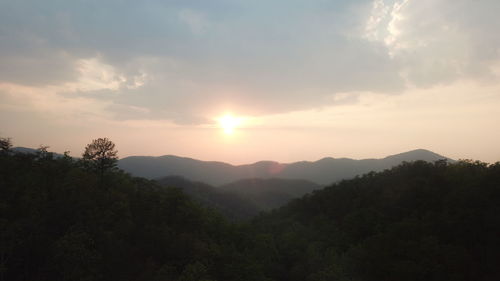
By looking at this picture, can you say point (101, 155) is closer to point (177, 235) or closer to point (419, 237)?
point (177, 235)

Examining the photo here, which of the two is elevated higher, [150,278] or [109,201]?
[109,201]

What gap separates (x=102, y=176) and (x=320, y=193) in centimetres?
5957

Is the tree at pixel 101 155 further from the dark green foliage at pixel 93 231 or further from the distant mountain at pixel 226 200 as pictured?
the distant mountain at pixel 226 200

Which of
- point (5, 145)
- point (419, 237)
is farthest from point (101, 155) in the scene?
point (419, 237)

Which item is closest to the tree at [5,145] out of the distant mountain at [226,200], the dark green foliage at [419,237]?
the dark green foliage at [419,237]

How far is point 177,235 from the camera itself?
35531mm

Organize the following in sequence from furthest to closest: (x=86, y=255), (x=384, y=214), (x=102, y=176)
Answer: (x=384, y=214)
(x=102, y=176)
(x=86, y=255)

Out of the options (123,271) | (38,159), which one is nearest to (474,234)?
(123,271)

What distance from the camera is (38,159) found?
3991cm

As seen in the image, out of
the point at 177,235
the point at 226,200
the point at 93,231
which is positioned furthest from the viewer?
the point at 226,200

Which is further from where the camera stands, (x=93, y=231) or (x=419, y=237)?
(x=419, y=237)

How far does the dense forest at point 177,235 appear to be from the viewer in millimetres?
26078

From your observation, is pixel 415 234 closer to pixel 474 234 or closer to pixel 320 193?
pixel 474 234

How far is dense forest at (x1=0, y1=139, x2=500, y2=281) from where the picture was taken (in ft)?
85.6
